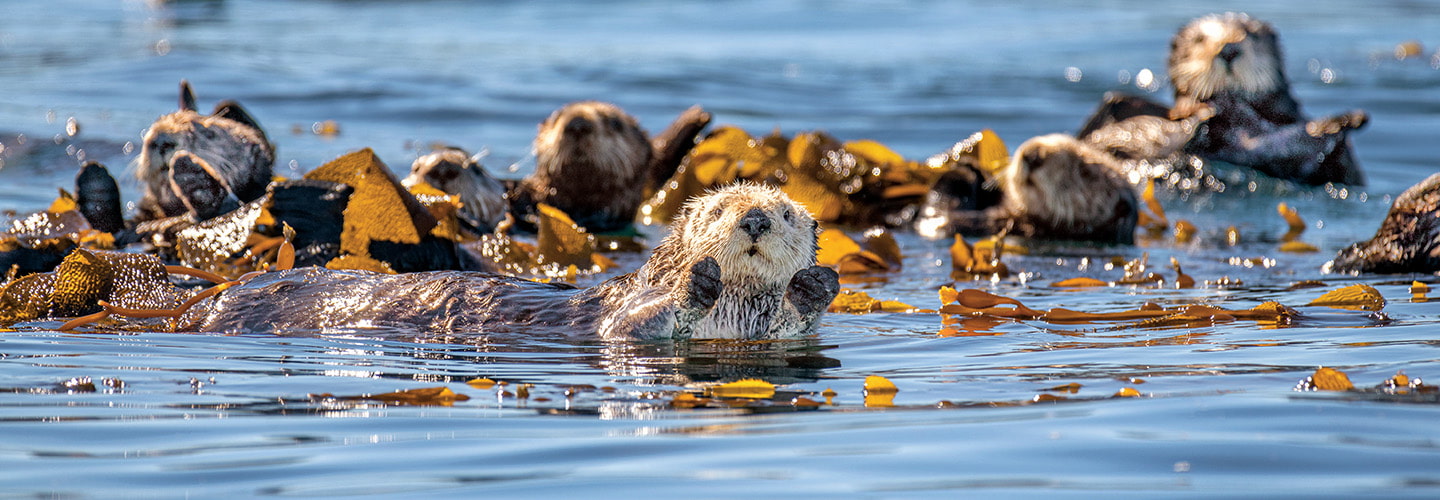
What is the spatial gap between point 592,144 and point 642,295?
136 inches

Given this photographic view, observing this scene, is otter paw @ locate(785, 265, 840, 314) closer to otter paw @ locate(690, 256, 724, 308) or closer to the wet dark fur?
otter paw @ locate(690, 256, 724, 308)

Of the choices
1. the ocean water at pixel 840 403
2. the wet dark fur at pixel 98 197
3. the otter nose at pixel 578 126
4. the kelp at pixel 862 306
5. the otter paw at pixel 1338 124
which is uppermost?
the otter paw at pixel 1338 124

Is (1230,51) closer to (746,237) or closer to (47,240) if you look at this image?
(746,237)

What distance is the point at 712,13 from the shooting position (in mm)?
22094

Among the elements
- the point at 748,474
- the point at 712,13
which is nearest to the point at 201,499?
the point at 748,474

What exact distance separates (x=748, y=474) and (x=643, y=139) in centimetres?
549

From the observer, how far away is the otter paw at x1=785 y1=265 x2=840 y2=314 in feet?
13.8

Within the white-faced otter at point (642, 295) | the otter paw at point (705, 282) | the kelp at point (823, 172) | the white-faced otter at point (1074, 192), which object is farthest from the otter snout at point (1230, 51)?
the otter paw at point (705, 282)

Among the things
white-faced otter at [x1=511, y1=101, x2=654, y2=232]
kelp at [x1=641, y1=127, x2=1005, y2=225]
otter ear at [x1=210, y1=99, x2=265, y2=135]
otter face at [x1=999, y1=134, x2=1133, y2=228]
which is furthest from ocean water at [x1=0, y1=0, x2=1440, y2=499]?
otter ear at [x1=210, y1=99, x2=265, y2=135]

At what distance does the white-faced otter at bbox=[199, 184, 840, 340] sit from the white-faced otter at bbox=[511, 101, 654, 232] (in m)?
3.09

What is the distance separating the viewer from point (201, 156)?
6.11 m

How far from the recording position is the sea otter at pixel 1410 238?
5684 millimetres

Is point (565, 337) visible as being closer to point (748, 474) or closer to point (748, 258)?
point (748, 258)

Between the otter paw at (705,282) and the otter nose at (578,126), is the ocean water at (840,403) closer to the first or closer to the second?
the otter paw at (705,282)
